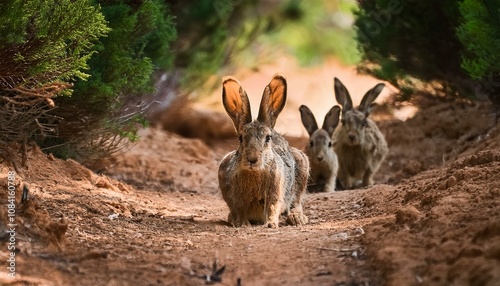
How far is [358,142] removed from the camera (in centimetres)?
1277

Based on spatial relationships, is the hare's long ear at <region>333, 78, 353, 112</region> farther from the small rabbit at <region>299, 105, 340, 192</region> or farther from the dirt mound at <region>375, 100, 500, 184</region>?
the dirt mound at <region>375, 100, 500, 184</region>

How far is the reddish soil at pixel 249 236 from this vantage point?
5645mm

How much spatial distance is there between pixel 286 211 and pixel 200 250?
7.80 ft

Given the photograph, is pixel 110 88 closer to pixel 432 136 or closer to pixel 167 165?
pixel 167 165

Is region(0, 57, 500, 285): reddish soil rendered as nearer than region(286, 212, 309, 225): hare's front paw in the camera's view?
Yes

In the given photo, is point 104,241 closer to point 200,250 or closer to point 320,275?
point 200,250

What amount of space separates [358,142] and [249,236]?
5702 millimetres

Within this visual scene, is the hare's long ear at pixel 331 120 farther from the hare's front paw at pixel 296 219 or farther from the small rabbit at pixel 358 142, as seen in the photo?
the hare's front paw at pixel 296 219

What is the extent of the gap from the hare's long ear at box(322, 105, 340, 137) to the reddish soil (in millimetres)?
2128

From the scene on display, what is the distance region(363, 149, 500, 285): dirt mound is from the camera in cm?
524

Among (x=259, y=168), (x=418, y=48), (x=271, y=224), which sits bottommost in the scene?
(x=271, y=224)

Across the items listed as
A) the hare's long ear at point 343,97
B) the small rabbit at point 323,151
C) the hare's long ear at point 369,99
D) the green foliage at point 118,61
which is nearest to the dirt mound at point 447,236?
the green foliage at point 118,61

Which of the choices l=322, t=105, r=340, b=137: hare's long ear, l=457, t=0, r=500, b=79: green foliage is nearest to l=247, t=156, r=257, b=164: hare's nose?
l=457, t=0, r=500, b=79: green foliage

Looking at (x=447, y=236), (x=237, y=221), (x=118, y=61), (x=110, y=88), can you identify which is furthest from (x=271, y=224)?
(x=447, y=236)
